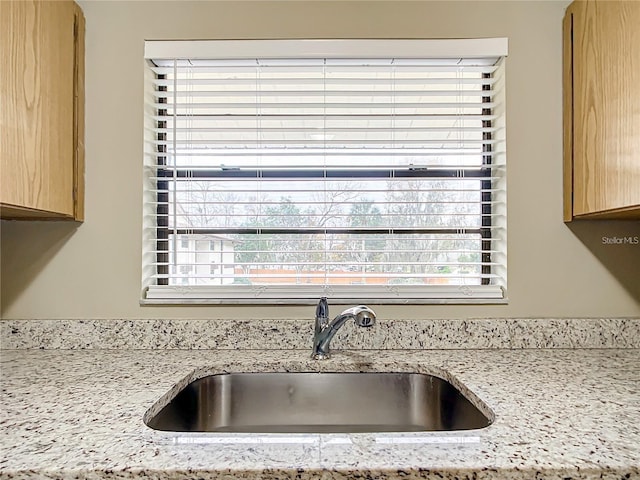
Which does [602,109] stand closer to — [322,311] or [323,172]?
[323,172]

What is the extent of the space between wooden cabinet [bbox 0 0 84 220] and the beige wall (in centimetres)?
7

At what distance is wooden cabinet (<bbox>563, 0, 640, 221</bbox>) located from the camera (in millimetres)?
1195

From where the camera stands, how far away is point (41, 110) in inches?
50.7

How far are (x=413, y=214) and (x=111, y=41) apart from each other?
1.19 meters

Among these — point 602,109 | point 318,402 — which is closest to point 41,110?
point 318,402

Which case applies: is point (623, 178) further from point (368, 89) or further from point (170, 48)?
point (170, 48)

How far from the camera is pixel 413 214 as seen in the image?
160cm

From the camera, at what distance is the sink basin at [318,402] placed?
1323 mm

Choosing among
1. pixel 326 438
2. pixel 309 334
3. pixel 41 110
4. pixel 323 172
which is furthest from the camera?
pixel 323 172

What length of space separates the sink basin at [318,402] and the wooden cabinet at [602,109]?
73cm

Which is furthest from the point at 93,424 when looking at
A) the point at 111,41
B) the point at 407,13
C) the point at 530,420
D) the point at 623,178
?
the point at 407,13

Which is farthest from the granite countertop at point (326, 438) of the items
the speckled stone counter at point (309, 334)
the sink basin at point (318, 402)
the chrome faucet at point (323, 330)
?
the chrome faucet at point (323, 330)

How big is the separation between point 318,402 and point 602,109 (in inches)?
47.0

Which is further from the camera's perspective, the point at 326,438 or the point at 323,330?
the point at 323,330
